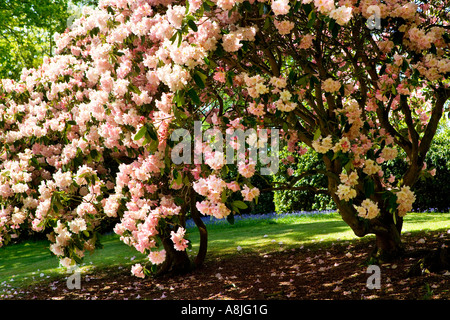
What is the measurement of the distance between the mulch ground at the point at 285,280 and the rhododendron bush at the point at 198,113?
67cm

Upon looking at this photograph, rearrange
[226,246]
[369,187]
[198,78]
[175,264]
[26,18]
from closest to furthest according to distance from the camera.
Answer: [198,78], [369,187], [175,264], [226,246], [26,18]

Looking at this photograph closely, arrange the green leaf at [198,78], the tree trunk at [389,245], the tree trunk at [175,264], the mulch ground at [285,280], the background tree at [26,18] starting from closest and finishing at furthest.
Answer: the green leaf at [198,78]
the mulch ground at [285,280]
the tree trunk at [389,245]
the tree trunk at [175,264]
the background tree at [26,18]

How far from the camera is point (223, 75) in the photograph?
11.5 feet

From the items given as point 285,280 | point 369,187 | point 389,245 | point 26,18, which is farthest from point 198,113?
point 26,18

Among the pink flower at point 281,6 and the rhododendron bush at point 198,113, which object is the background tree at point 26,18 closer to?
the rhododendron bush at point 198,113

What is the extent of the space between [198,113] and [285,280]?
260 cm

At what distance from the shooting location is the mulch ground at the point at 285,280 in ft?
14.7

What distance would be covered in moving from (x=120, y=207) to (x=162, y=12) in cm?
193

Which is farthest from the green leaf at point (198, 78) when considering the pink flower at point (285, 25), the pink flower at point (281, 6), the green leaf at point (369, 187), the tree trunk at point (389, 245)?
the tree trunk at point (389, 245)

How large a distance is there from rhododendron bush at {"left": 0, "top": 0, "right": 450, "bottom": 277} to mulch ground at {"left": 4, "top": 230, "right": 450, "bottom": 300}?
668 mm

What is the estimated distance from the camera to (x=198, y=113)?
416 centimetres

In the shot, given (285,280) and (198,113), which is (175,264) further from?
(198,113)

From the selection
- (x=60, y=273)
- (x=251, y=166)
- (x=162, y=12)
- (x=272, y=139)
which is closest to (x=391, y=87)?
(x=251, y=166)

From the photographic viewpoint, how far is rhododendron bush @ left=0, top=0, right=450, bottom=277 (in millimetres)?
3270
